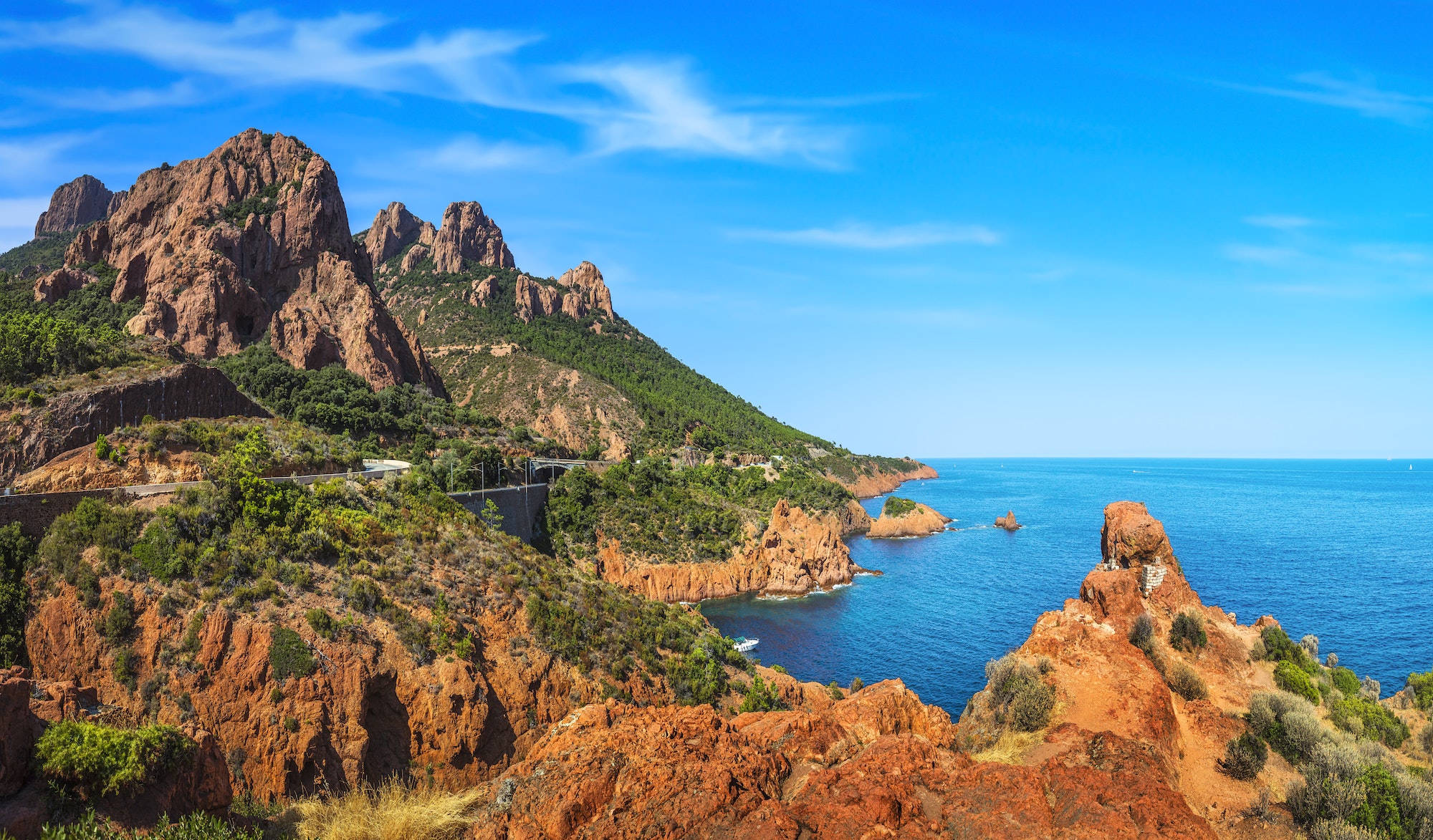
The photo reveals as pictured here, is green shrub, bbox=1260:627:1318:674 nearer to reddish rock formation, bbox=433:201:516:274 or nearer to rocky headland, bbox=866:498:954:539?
rocky headland, bbox=866:498:954:539

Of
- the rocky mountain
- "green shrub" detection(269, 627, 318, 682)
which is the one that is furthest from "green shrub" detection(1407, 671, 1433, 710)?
the rocky mountain

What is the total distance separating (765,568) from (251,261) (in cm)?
5525

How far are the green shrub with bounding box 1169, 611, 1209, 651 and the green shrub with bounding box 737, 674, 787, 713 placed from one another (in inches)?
613

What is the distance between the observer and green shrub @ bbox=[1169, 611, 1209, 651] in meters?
26.7

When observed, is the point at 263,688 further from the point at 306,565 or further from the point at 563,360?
the point at 563,360

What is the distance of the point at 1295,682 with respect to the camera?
24125mm

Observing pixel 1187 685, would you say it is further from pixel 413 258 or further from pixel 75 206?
pixel 75 206

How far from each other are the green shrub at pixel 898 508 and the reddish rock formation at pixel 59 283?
94.2m

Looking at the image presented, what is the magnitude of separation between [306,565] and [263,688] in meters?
4.85

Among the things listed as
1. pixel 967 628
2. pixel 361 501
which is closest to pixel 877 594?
pixel 967 628

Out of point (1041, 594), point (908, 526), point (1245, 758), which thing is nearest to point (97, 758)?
point (1245, 758)

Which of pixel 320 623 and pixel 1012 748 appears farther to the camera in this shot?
pixel 320 623

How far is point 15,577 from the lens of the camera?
1980 cm

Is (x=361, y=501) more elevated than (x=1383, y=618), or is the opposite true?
(x=361, y=501)
